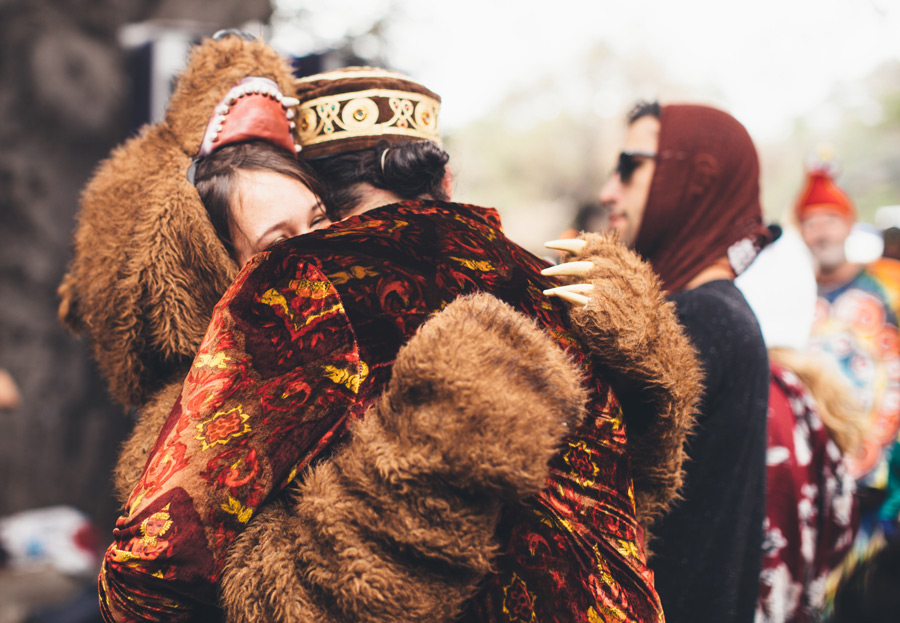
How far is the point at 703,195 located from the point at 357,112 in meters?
1.25

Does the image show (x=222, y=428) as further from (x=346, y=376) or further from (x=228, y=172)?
(x=228, y=172)

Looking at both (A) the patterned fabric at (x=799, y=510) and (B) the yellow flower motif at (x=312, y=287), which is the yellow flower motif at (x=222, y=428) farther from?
(A) the patterned fabric at (x=799, y=510)

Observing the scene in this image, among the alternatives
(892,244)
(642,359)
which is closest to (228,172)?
(642,359)

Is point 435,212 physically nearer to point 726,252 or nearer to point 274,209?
point 274,209

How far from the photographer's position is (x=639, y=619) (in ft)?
3.65

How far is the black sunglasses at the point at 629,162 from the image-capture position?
2.27 metres

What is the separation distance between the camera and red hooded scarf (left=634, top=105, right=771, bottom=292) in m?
2.16

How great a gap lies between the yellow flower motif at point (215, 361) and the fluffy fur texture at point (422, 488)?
24 cm

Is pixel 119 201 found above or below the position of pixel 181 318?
above

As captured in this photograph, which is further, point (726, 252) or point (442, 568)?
point (726, 252)

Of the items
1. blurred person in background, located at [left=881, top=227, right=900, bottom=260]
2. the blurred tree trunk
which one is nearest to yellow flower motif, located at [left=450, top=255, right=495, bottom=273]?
the blurred tree trunk

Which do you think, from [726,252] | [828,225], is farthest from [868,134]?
[726,252]

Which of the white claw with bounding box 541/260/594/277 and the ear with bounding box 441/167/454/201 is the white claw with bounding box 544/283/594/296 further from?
the ear with bounding box 441/167/454/201

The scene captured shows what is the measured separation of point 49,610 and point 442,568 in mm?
3665
